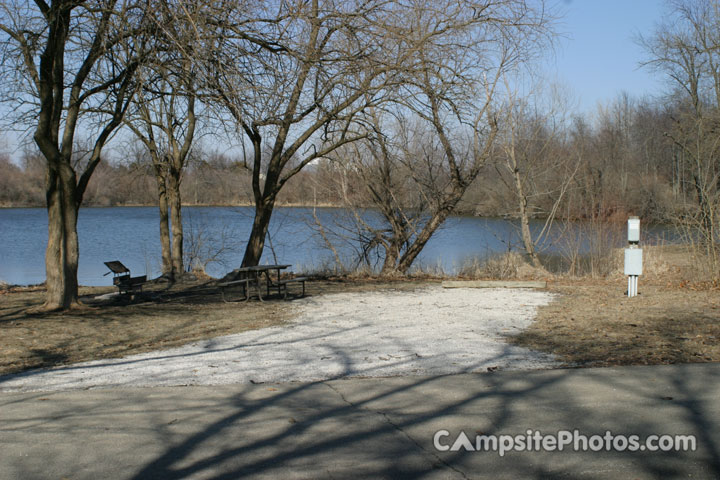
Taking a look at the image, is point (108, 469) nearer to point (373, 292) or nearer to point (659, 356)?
point (659, 356)

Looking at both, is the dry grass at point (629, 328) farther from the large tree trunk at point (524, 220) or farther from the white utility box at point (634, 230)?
the large tree trunk at point (524, 220)

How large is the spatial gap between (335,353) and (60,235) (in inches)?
228

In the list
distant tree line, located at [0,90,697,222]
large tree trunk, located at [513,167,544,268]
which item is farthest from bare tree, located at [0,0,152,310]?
large tree trunk, located at [513,167,544,268]

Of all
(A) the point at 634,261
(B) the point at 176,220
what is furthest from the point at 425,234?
(A) the point at 634,261

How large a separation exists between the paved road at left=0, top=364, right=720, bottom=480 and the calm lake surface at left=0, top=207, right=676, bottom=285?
13.1m

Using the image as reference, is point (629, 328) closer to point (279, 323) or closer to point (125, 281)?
point (279, 323)

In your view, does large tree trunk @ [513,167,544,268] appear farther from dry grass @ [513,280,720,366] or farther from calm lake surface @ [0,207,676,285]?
dry grass @ [513,280,720,366]

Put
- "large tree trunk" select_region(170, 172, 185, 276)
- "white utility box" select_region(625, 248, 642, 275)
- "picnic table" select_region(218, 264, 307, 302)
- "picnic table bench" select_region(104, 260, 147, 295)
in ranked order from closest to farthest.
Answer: "white utility box" select_region(625, 248, 642, 275)
"picnic table" select_region(218, 264, 307, 302)
"picnic table bench" select_region(104, 260, 147, 295)
"large tree trunk" select_region(170, 172, 185, 276)

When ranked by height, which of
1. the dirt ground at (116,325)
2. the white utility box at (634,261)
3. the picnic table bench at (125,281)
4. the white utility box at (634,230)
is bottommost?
the dirt ground at (116,325)

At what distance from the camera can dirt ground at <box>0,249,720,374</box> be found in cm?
752

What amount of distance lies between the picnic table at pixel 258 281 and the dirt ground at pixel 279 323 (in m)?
0.37

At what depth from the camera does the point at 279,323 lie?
10125 millimetres

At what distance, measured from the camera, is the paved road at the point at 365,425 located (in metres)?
3.91

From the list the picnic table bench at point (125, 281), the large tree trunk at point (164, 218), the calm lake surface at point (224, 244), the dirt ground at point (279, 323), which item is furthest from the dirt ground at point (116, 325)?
the calm lake surface at point (224, 244)
